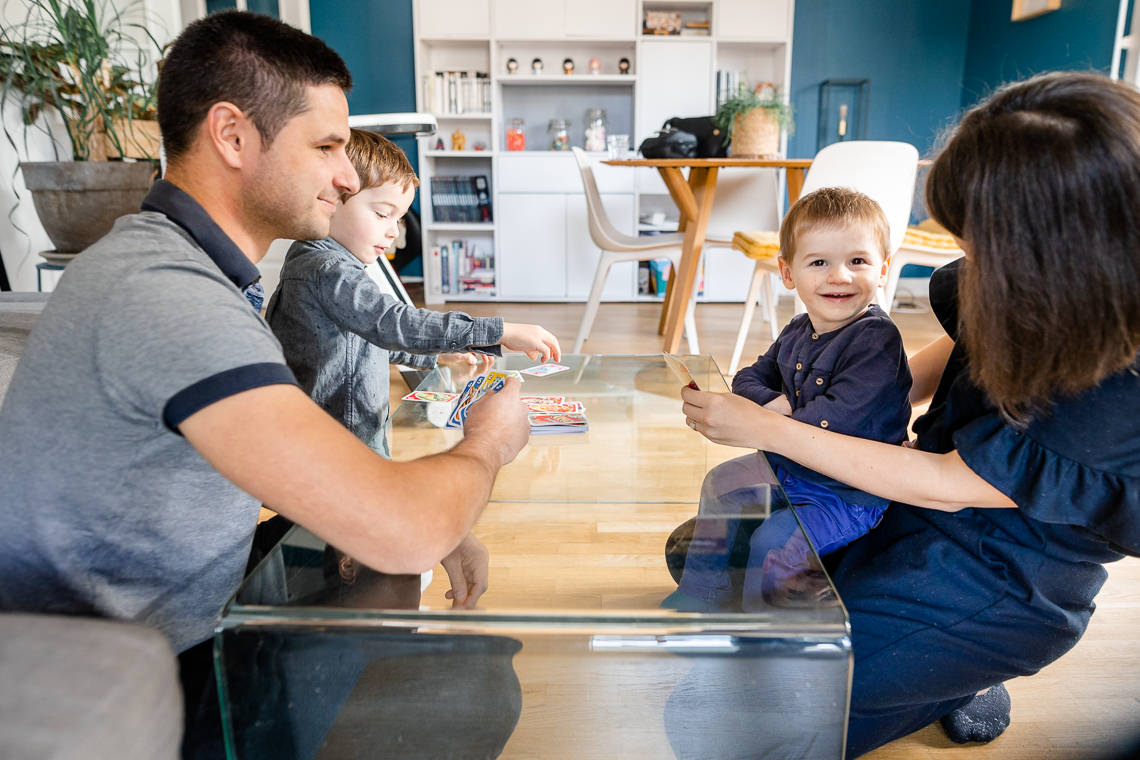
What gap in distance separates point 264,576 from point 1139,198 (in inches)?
34.3

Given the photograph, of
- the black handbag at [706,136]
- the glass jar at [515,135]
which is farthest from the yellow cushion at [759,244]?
the glass jar at [515,135]

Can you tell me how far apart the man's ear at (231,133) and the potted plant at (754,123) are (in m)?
3.24

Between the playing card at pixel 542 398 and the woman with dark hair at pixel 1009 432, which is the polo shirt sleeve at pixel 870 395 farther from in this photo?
the playing card at pixel 542 398

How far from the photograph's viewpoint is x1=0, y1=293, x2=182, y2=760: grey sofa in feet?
1.38

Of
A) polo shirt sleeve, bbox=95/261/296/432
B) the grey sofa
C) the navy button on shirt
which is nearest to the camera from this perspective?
the grey sofa

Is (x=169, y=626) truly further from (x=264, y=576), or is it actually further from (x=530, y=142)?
(x=530, y=142)

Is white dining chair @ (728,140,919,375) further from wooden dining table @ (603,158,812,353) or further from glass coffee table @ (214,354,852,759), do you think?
glass coffee table @ (214,354,852,759)

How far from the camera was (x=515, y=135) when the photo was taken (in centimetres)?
550

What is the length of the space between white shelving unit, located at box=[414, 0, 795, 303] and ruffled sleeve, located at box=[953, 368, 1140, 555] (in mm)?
4698

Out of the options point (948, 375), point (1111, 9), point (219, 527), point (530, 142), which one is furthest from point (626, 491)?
point (530, 142)

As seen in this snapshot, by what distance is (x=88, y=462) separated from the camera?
724 mm

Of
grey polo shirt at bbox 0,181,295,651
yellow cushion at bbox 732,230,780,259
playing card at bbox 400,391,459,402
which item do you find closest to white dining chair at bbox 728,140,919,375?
yellow cushion at bbox 732,230,780,259

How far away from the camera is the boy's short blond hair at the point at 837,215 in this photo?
130cm

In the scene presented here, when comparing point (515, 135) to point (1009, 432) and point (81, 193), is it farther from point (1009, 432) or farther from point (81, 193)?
point (1009, 432)
